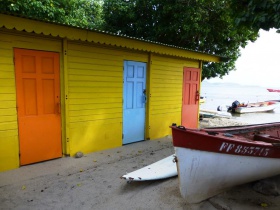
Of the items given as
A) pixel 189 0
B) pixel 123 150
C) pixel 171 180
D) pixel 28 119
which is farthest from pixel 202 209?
pixel 189 0

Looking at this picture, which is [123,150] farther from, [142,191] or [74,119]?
[142,191]

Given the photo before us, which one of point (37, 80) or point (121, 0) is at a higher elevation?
point (121, 0)

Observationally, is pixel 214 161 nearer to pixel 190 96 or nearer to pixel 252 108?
pixel 190 96

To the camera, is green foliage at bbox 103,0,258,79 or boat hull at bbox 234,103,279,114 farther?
boat hull at bbox 234,103,279,114

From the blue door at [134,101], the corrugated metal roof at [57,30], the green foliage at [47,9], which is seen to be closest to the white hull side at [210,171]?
the corrugated metal roof at [57,30]

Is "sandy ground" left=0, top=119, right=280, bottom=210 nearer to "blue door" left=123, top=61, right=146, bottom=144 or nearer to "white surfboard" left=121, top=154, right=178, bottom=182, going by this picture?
"white surfboard" left=121, top=154, right=178, bottom=182

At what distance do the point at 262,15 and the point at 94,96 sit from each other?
3.66 m

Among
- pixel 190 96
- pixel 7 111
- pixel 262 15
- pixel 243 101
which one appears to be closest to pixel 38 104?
pixel 7 111

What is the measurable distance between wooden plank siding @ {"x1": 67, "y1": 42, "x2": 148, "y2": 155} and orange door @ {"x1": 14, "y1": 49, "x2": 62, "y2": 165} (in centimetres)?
32

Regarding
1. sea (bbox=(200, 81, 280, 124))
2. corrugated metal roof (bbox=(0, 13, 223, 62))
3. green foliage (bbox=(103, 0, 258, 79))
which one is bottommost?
sea (bbox=(200, 81, 280, 124))

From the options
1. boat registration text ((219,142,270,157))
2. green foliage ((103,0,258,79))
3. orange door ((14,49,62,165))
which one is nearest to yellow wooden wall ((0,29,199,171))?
orange door ((14,49,62,165))

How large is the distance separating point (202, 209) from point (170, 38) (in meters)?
8.61

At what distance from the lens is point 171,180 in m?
4.06

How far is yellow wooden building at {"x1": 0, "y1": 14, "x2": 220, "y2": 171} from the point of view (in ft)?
13.5
